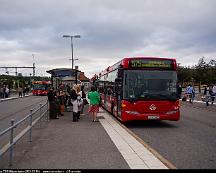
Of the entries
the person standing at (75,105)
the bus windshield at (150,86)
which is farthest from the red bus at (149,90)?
the person standing at (75,105)

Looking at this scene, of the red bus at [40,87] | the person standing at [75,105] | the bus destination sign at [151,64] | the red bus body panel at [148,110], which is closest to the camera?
the red bus body panel at [148,110]

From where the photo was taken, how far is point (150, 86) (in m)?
15.4

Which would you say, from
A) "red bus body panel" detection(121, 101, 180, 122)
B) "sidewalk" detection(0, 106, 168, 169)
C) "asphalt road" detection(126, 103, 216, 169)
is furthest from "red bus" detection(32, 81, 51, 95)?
"sidewalk" detection(0, 106, 168, 169)

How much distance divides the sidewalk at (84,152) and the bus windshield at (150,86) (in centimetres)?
229

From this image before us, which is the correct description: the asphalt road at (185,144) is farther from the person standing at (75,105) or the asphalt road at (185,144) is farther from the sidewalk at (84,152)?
the person standing at (75,105)

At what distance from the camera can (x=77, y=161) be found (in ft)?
27.6

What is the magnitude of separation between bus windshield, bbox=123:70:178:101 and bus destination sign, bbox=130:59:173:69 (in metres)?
0.27

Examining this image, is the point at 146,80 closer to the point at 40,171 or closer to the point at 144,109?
the point at 144,109

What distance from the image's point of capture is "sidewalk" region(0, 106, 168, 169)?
8008 mm

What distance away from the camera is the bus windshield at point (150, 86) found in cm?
1541

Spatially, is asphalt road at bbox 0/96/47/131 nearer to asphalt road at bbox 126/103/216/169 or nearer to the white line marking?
the white line marking

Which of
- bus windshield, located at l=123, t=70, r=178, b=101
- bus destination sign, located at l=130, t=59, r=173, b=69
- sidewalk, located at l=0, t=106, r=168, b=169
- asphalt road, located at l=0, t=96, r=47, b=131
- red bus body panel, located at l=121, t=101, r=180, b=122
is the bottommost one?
asphalt road, located at l=0, t=96, r=47, b=131

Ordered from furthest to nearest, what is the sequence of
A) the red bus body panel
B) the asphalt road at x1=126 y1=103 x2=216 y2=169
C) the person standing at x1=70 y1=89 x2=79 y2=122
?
the person standing at x1=70 y1=89 x2=79 y2=122
the red bus body panel
the asphalt road at x1=126 y1=103 x2=216 y2=169

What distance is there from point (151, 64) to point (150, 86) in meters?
0.98
